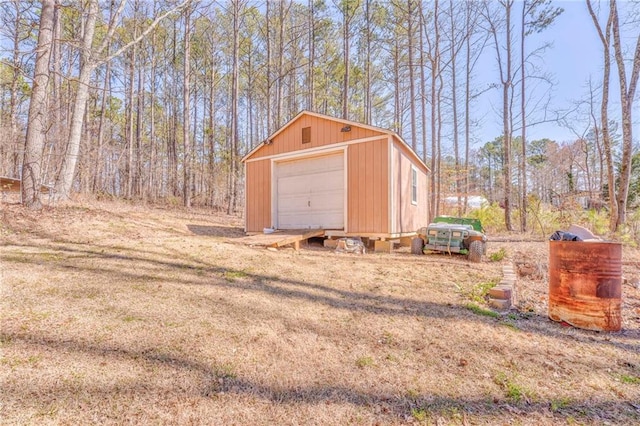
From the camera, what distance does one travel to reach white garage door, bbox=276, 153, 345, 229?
7.70 m

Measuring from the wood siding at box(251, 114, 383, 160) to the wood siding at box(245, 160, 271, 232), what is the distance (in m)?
0.42

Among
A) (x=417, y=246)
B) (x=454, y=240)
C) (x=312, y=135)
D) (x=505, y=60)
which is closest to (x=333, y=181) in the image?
(x=312, y=135)

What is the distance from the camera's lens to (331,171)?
7781 mm

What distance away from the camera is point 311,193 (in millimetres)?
8062

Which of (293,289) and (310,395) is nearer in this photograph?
(310,395)

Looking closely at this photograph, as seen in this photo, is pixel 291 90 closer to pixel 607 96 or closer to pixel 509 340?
pixel 607 96

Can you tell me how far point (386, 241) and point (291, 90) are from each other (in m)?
14.0

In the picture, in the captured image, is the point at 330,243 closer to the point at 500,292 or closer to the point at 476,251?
the point at 476,251

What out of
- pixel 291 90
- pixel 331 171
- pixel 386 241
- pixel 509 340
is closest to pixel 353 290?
pixel 509 340

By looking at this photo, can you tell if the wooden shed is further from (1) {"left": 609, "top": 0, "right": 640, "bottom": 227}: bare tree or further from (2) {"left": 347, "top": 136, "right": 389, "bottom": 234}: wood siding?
(1) {"left": 609, "top": 0, "right": 640, "bottom": 227}: bare tree

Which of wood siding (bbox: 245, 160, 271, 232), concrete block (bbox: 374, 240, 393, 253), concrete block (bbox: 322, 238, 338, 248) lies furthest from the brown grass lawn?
wood siding (bbox: 245, 160, 271, 232)

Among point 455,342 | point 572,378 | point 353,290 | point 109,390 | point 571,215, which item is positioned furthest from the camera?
point 571,215

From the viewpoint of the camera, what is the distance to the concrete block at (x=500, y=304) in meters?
3.30

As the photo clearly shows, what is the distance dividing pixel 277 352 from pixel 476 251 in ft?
16.7
